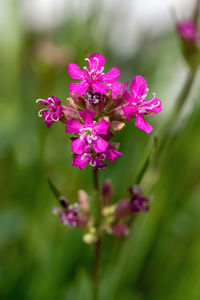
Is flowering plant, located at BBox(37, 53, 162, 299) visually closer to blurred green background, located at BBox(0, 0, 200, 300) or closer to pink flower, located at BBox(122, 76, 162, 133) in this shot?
pink flower, located at BBox(122, 76, 162, 133)

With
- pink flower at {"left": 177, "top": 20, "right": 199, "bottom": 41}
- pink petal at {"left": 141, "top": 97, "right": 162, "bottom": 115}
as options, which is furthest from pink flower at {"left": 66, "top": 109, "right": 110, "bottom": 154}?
pink flower at {"left": 177, "top": 20, "right": 199, "bottom": 41}

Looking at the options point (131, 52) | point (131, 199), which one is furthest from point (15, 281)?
point (131, 52)

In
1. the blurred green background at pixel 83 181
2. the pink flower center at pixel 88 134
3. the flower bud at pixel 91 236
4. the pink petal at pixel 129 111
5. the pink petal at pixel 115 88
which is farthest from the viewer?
the blurred green background at pixel 83 181

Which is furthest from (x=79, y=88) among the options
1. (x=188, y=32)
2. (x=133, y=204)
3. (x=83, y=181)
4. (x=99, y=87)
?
(x=83, y=181)

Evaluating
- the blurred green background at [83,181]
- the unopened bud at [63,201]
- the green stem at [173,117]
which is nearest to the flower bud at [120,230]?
the unopened bud at [63,201]

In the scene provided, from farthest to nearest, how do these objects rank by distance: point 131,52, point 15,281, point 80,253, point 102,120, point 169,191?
1. point 131,52
2. point 169,191
3. point 80,253
4. point 15,281
5. point 102,120

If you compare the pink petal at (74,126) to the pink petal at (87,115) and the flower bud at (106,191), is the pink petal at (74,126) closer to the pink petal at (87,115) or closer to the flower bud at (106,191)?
the pink petal at (87,115)

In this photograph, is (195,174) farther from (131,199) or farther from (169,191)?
(131,199)
